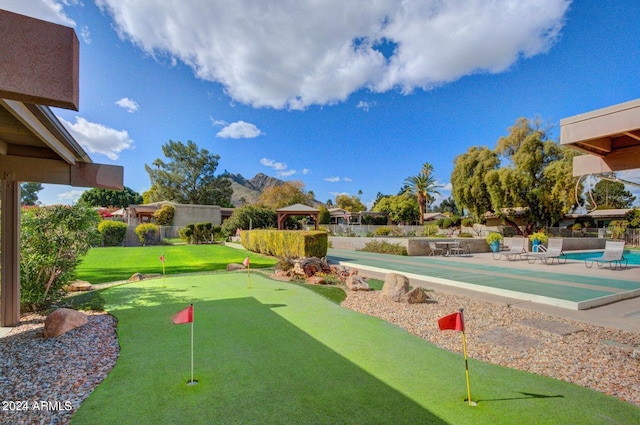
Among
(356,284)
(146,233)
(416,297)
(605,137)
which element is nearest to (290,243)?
(356,284)

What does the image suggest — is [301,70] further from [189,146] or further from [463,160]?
[189,146]

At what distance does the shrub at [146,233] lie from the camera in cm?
2581

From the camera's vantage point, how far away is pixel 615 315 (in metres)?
6.12

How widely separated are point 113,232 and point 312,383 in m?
26.8

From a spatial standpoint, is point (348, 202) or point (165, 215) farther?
point (348, 202)

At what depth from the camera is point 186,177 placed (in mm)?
49500

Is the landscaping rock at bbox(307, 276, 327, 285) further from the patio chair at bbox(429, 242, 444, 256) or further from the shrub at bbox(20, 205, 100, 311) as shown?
the patio chair at bbox(429, 242, 444, 256)

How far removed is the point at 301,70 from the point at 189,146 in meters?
39.4

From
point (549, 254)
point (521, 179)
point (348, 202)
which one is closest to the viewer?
point (549, 254)

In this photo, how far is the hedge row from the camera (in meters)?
13.8

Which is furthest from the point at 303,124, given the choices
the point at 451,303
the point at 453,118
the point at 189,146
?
the point at 451,303

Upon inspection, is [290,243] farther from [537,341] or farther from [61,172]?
[537,341]

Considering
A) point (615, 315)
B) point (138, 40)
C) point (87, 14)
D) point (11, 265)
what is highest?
point (138, 40)

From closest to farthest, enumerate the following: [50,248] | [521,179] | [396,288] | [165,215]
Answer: [50,248]
[396,288]
[521,179]
[165,215]
